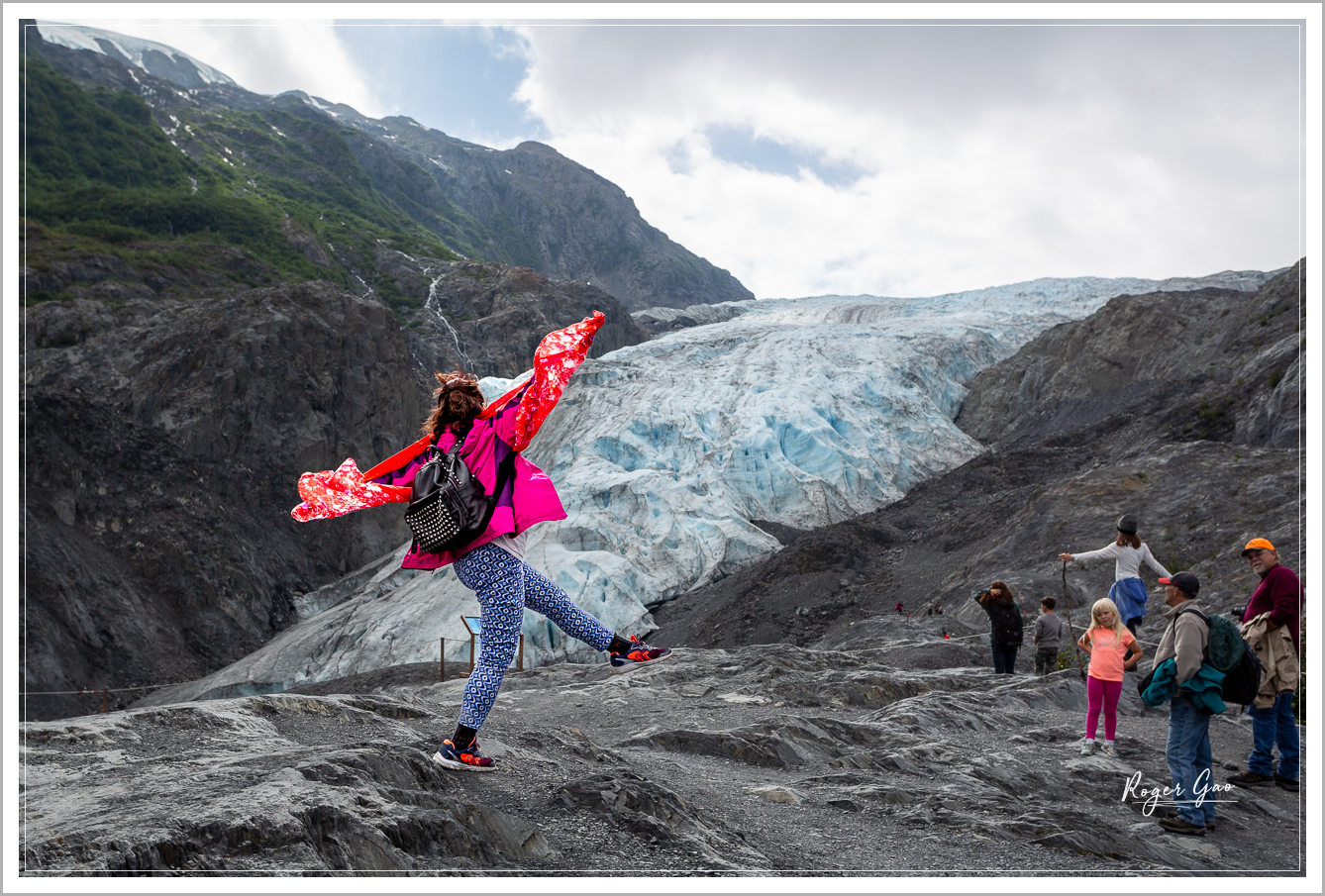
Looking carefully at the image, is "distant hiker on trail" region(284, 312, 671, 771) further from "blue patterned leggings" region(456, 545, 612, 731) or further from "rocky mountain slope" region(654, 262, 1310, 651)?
"rocky mountain slope" region(654, 262, 1310, 651)

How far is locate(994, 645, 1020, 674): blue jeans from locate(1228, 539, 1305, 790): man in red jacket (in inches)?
168

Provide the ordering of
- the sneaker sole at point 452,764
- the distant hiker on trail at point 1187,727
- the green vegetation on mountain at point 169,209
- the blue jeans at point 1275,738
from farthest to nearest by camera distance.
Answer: the green vegetation on mountain at point 169,209 < the blue jeans at point 1275,738 < the distant hiker on trail at point 1187,727 < the sneaker sole at point 452,764

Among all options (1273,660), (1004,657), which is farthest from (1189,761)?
(1004,657)

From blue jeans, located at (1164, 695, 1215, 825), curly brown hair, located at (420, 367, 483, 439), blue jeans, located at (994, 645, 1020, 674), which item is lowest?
blue jeans, located at (994, 645, 1020, 674)

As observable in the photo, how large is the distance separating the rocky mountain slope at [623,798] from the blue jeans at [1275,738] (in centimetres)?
20

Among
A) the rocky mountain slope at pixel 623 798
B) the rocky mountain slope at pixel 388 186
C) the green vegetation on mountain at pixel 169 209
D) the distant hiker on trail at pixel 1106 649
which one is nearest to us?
the rocky mountain slope at pixel 623 798

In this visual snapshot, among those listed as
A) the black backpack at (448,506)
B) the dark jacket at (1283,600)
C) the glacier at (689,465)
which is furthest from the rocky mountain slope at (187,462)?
the dark jacket at (1283,600)

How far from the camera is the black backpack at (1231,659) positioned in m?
4.45

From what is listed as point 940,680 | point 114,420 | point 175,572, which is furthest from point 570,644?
point 114,420

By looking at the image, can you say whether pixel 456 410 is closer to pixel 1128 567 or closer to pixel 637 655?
pixel 637 655

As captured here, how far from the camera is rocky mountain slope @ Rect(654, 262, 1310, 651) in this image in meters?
15.9

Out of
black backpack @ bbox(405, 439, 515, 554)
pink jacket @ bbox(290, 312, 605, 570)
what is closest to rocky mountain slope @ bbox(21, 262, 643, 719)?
pink jacket @ bbox(290, 312, 605, 570)

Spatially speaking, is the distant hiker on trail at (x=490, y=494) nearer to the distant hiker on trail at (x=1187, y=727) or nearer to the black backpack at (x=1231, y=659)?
the distant hiker on trail at (x=1187, y=727)

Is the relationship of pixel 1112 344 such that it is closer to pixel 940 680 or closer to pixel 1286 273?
pixel 1286 273
